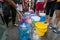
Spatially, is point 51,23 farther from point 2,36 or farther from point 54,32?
point 2,36

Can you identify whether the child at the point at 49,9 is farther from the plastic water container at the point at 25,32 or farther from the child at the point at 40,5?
the plastic water container at the point at 25,32

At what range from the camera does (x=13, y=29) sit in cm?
446

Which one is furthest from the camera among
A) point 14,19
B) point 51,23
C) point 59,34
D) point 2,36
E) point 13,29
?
point 14,19

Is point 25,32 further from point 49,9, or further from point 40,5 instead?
point 40,5

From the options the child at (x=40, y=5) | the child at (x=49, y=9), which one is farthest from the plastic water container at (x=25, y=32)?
the child at (x=40, y=5)

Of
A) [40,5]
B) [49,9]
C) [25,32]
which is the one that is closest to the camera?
[25,32]

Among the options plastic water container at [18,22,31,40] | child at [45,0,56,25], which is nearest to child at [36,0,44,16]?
child at [45,0,56,25]

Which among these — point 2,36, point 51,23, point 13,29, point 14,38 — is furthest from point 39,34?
point 2,36

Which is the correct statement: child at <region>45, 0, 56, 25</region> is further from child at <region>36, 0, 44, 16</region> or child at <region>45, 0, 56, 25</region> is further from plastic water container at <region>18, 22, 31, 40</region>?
plastic water container at <region>18, 22, 31, 40</region>

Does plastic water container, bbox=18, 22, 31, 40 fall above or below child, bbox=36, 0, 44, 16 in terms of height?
below

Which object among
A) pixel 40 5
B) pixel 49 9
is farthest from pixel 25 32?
pixel 40 5

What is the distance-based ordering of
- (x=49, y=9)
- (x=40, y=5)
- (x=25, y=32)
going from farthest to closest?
(x=40, y=5), (x=49, y=9), (x=25, y=32)

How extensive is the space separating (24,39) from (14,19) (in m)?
1.56

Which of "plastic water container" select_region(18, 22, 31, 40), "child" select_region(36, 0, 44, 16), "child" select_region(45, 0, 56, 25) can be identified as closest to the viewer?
"plastic water container" select_region(18, 22, 31, 40)
